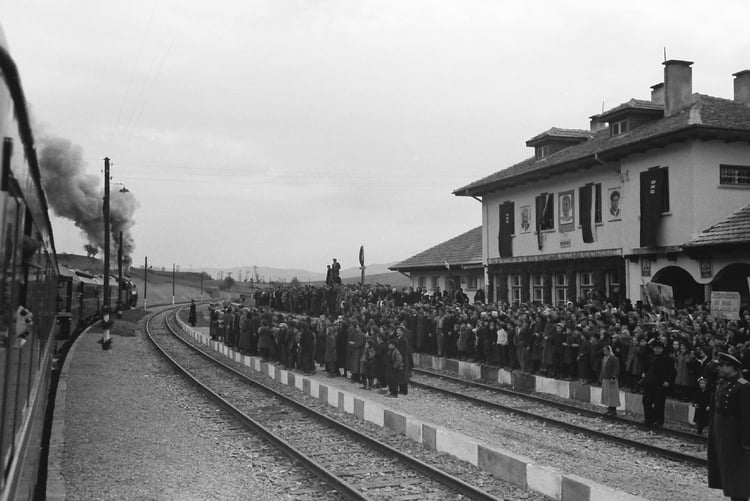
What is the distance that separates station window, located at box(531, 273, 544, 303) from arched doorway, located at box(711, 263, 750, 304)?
8963 millimetres

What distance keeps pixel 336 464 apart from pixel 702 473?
492cm

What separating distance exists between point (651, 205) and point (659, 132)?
229 cm

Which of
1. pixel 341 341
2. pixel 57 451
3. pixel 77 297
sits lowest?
pixel 57 451

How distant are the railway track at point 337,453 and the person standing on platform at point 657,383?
16.6ft

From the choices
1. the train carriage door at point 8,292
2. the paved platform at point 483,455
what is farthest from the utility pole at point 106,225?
the train carriage door at point 8,292

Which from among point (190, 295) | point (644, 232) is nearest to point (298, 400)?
point (644, 232)

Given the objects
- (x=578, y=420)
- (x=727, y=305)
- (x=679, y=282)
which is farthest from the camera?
(x=679, y=282)

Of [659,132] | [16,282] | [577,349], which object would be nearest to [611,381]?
[577,349]

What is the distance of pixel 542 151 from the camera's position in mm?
32125

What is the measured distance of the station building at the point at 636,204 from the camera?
22.0 metres

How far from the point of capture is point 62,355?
24.3m

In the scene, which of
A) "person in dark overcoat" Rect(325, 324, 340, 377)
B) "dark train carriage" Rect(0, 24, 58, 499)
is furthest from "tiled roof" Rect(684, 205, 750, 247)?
"dark train carriage" Rect(0, 24, 58, 499)

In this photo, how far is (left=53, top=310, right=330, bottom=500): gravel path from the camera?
923 centimetres

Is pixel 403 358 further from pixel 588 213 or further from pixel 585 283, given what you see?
pixel 588 213
